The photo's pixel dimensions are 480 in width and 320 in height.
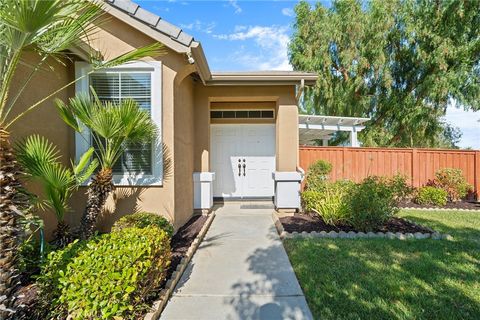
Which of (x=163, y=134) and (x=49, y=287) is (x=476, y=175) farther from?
(x=49, y=287)

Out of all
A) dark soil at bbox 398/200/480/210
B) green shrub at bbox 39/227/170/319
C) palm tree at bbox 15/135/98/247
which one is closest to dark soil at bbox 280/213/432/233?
dark soil at bbox 398/200/480/210

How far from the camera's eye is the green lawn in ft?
9.71

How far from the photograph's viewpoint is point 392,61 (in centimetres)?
1538

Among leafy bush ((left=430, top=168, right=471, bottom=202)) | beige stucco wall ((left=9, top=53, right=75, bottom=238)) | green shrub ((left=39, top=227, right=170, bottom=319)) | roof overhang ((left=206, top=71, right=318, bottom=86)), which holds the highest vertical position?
roof overhang ((left=206, top=71, right=318, bottom=86))

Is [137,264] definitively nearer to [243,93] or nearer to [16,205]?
[16,205]

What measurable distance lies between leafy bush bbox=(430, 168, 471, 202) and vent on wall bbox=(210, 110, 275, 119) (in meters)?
6.51

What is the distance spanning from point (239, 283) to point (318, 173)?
240 inches

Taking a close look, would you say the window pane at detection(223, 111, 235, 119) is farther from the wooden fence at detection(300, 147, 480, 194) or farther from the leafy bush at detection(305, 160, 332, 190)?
the wooden fence at detection(300, 147, 480, 194)

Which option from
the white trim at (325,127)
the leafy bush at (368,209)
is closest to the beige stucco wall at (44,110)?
the leafy bush at (368,209)

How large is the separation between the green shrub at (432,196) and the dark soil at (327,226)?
3.39 meters

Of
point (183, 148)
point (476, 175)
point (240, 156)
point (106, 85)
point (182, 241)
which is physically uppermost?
point (106, 85)

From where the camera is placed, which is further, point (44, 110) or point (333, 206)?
point (333, 206)

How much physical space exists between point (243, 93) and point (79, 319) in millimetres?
6159

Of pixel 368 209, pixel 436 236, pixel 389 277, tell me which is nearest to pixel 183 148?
pixel 368 209
